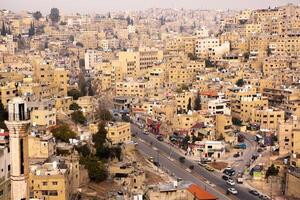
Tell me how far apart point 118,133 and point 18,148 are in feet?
37.0

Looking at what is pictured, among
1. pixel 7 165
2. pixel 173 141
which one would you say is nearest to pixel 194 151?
pixel 173 141

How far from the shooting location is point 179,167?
1923 cm

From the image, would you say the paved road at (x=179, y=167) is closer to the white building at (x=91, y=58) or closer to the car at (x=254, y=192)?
the car at (x=254, y=192)

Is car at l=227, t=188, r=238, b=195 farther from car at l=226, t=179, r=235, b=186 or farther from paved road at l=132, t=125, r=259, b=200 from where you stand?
car at l=226, t=179, r=235, b=186

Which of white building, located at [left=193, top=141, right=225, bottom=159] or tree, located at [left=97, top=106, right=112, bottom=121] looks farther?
tree, located at [left=97, top=106, right=112, bottom=121]

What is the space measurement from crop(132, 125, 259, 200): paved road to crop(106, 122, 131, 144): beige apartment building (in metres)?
0.80

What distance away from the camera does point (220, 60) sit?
33531mm

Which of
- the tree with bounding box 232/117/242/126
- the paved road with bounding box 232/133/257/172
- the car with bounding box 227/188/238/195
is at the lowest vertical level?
the car with bounding box 227/188/238/195

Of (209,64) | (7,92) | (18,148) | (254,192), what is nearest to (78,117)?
(7,92)

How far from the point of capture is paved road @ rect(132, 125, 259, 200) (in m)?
16.9

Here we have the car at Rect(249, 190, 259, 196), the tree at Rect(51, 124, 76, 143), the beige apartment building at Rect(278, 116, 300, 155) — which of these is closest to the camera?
the car at Rect(249, 190, 259, 196)

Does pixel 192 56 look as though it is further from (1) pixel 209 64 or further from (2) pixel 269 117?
(2) pixel 269 117

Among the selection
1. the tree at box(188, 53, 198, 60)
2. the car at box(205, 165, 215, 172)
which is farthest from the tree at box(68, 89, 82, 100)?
the tree at box(188, 53, 198, 60)

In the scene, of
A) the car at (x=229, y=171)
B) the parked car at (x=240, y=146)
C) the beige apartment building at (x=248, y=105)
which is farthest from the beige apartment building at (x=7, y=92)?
the beige apartment building at (x=248, y=105)
